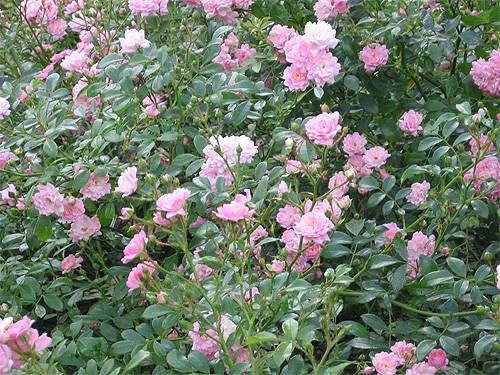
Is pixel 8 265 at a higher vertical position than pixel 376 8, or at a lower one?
lower

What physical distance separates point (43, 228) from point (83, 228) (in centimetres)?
13

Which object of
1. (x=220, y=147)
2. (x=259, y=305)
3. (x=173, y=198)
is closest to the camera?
(x=173, y=198)

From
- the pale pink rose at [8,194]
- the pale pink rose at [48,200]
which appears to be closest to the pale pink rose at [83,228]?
the pale pink rose at [48,200]

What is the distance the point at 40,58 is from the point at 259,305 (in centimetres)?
199

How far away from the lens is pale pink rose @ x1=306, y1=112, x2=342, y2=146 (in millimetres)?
1365

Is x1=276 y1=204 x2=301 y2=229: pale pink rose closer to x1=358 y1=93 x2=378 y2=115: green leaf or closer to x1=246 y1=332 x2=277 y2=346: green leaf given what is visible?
x1=246 y1=332 x2=277 y2=346: green leaf

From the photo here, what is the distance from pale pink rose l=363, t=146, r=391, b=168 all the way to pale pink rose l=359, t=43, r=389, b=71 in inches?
10.5

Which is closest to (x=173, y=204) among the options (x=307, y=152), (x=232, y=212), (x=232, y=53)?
(x=232, y=212)

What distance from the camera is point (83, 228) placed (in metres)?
1.79

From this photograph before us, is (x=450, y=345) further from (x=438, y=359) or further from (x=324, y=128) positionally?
(x=324, y=128)

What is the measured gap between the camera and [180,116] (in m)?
1.74

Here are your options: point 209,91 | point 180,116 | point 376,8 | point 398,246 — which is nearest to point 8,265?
point 180,116

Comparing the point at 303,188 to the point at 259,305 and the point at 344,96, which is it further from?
the point at 259,305

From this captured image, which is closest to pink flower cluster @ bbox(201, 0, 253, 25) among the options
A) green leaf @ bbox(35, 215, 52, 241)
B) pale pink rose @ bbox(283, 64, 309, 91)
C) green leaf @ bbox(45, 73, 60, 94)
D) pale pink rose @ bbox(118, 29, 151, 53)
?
pale pink rose @ bbox(118, 29, 151, 53)
